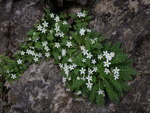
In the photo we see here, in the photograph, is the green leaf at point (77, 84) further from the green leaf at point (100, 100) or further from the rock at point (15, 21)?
the rock at point (15, 21)

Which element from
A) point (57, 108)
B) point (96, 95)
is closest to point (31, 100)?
point (57, 108)

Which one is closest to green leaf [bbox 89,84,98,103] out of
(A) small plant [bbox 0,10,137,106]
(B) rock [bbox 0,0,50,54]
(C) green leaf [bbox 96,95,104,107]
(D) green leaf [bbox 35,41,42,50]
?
(A) small plant [bbox 0,10,137,106]

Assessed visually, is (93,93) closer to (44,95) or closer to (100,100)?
(100,100)

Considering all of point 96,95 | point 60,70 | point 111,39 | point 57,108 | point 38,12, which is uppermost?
point 38,12

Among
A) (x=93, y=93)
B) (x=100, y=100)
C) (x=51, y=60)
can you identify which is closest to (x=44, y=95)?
(x=51, y=60)

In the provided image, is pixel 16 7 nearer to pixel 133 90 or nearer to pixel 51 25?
pixel 51 25

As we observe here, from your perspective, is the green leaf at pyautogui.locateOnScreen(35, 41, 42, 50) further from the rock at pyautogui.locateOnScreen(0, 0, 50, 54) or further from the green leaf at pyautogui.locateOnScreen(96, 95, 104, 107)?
the green leaf at pyautogui.locateOnScreen(96, 95, 104, 107)
